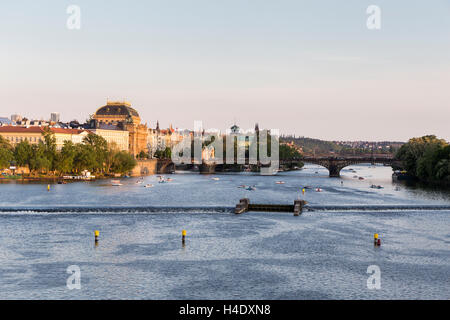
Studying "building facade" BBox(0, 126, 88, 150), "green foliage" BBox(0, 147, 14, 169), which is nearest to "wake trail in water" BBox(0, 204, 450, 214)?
"green foliage" BBox(0, 147, 14, 169)

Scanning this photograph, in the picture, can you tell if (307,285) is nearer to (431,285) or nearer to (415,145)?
(431,285)

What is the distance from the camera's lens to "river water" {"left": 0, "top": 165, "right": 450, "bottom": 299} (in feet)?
136

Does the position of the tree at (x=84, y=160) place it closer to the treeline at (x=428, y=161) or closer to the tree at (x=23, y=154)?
the tree at (x=23, y=154)

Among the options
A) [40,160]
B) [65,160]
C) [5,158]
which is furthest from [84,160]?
[5,158]

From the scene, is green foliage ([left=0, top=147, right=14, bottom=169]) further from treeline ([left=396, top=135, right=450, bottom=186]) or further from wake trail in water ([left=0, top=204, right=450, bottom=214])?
treeline ([left=396, top=135, right=450, bottom=186])

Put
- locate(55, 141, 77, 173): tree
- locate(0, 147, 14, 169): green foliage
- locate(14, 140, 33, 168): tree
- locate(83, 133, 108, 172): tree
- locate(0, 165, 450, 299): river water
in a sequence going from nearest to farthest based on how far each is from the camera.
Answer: locate(0, 165, 450, 299): river water → locate(0, 147, 14, 169): green foliage → locate(14, 140, 33, 168): tree → locate(55, 141, 77, 173): tree → locate(83, 133, 108, 172): tree

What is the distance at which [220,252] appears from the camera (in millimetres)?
53562

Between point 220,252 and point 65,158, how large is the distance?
354ft

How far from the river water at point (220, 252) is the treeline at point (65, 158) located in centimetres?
5660

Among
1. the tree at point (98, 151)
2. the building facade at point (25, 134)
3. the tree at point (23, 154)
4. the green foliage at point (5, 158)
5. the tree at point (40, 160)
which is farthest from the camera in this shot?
the building facade at point (25, 134)

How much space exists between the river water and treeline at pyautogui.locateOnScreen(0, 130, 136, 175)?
56602 mm

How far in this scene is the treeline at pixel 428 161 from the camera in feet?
431

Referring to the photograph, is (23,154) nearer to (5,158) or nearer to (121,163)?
(5,158)

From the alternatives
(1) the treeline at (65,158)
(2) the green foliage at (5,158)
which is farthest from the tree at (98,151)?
(2) the green foliage at (5,158)
